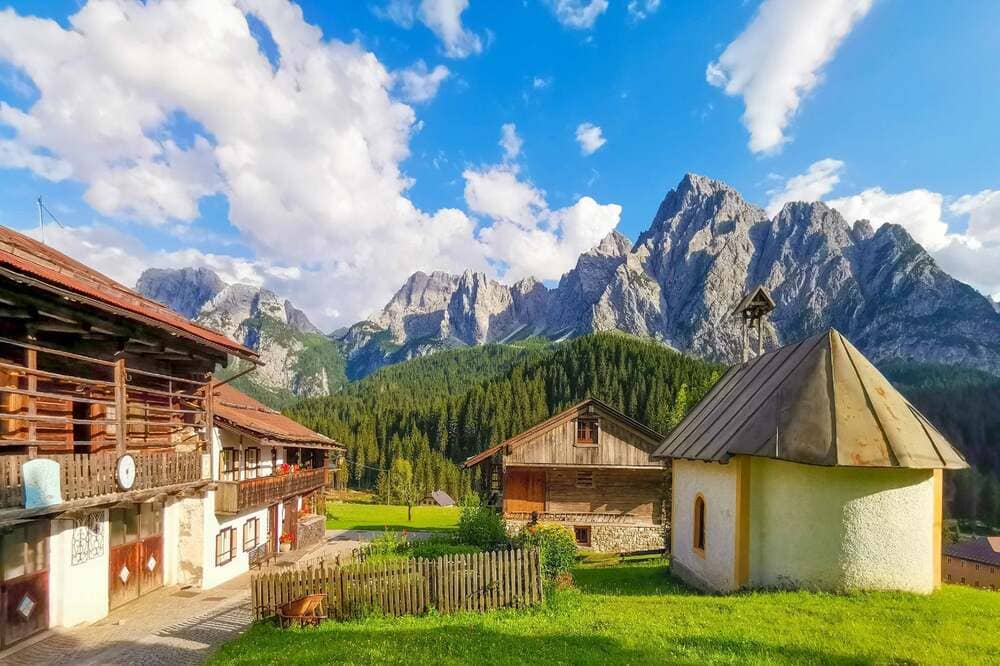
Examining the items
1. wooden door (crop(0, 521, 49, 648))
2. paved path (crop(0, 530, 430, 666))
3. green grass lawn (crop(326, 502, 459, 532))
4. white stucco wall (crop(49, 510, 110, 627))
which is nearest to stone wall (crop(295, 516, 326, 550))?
green grass lawn (crop(326, 502, 459, 532))

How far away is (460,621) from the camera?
1249 centimetres

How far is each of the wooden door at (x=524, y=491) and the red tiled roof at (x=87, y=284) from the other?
1881cm

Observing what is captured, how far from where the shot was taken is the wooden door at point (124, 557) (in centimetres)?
1625

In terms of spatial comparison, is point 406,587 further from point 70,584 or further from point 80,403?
point 80,403

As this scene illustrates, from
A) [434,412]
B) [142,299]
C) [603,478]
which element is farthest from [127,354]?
[434,412]

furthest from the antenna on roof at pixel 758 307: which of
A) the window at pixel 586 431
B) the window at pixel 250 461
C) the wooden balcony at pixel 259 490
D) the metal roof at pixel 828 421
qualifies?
the window at pixel 250 461

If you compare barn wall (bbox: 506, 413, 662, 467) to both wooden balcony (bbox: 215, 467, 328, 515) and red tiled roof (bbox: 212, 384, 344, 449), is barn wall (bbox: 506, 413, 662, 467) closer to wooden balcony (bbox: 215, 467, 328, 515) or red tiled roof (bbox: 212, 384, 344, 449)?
wooden balcony (bbox: 215, 467, 328, 515)

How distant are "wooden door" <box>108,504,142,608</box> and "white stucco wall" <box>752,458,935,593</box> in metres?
18.6

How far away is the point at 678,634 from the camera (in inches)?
417

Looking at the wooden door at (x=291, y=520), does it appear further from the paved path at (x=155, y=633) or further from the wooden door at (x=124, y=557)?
the wooden door at (x=124, y=557)

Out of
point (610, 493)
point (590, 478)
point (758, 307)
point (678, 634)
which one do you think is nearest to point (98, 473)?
point (678, 634)

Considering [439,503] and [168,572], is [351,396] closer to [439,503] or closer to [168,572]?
[439,503]

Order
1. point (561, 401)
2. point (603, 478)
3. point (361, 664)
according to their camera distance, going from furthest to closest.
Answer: point (561, 401) < point (603, 478) < point (361, 664)

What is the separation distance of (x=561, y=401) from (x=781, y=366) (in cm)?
9616
